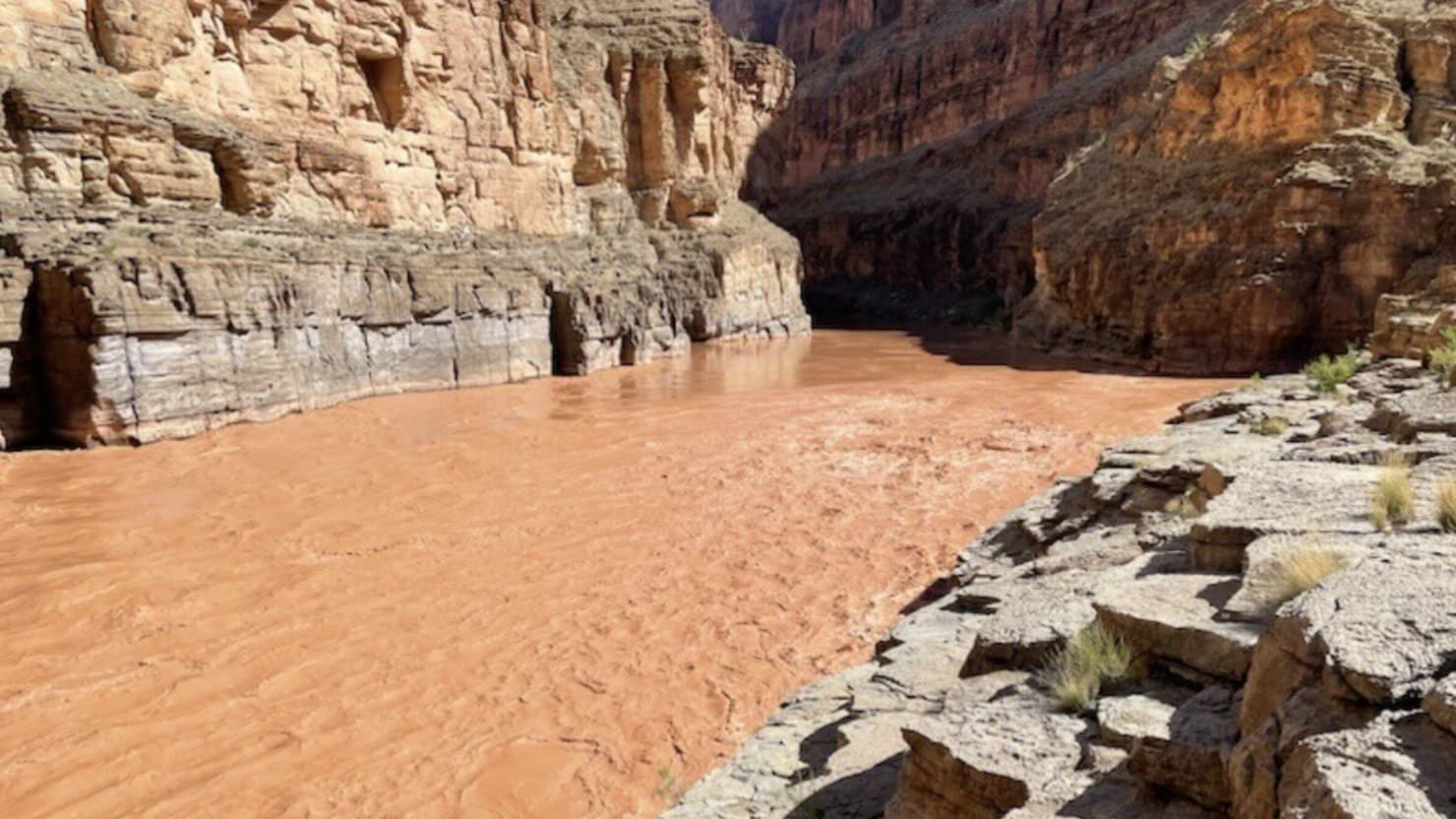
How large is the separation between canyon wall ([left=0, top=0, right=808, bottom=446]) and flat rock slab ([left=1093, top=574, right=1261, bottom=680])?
16595 mm

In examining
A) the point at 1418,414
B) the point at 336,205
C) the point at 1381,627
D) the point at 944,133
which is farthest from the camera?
the point at 944,133

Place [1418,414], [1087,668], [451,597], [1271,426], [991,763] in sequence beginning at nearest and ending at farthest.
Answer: [991,763]
[1087,668]
[1418,414]
[451,597]
[1271,426]

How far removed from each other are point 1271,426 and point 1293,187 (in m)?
18.1

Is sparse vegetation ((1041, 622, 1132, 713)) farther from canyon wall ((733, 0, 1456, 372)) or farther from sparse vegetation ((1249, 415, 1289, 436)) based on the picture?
canyon wall ((733, 0, 1456, 372))

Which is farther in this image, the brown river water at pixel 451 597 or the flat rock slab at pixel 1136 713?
the brown river water at pixel 451 597

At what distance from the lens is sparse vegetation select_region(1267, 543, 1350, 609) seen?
10.9ft

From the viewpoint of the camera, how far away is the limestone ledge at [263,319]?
14.4 meters

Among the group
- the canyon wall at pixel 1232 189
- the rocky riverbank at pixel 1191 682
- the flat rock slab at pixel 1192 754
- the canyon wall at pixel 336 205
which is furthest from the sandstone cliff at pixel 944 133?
the flat rock slab at pixel 1192 754

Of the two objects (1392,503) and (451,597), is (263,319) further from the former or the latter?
(1392,503)

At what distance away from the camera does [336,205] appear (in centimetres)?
2378

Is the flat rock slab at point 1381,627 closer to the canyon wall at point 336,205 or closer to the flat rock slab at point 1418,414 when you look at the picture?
the flat rock slab at point 1418,414

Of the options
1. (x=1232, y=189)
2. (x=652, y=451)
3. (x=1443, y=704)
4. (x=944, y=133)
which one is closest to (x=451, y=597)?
(x=652, y=451)

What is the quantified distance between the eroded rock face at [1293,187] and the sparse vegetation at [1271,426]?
50.1 ft

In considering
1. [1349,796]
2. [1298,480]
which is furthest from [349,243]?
[1349,796]
